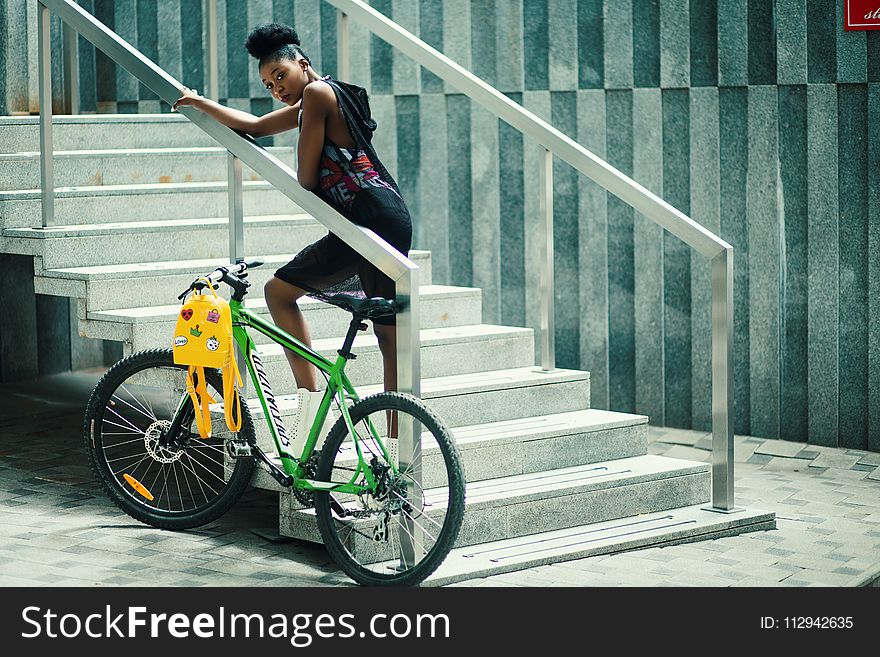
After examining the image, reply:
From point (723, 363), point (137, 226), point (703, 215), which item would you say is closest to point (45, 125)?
point (137, 226)

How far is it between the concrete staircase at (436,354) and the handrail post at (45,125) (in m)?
0.14

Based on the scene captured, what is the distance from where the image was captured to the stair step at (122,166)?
6430 mm

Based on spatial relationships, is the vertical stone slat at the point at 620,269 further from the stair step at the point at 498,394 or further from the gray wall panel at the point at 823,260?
the stair step at the point at 498,394

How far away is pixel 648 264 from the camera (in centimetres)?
712

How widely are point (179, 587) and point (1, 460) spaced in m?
2.31

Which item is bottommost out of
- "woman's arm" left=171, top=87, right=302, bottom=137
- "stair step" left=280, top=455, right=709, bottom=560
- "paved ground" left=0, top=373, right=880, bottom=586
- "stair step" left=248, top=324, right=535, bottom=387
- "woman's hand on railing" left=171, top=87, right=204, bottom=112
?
"paved ground" left=0, top=373, right=880, bottom=586

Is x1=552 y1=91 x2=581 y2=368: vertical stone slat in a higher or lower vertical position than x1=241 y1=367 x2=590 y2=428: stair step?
higher

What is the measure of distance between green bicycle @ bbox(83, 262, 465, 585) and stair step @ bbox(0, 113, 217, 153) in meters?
2.09

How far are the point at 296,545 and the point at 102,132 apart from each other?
2.96 metres

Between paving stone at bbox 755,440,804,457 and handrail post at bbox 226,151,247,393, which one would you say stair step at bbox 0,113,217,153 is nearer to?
handrail post at bbox 226,151,247,393

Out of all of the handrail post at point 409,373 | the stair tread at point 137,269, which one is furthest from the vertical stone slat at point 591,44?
the handrail post at point 409,373

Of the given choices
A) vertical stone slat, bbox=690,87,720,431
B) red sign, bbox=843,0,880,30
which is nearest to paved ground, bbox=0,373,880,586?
vertical stone slat, bbox=690,87,720,431

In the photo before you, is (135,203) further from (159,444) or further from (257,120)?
(159,444)

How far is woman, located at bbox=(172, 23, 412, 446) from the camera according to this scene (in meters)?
4.72
